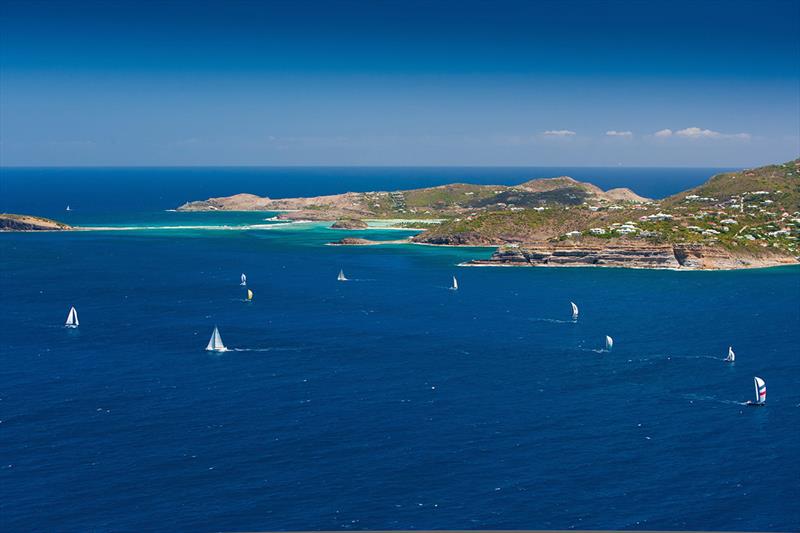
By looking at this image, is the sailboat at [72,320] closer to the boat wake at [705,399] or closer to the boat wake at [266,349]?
the boat wake at [266,349]

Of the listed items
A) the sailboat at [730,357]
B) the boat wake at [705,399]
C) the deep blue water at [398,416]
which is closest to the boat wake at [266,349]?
the deep blue water at [398,416]

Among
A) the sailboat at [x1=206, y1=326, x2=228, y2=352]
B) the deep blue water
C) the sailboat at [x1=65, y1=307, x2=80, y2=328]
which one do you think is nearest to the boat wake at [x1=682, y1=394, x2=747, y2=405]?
the deep blue water

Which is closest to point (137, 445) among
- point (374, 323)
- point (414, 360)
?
point (414, 360)

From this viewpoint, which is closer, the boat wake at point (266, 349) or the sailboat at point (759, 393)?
the sailboat at point (759, 393)

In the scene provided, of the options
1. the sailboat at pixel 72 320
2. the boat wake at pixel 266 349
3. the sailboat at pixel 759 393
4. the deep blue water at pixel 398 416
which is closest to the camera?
the deep blue water at pixel 398 416

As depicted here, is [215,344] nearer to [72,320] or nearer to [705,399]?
[72,320]

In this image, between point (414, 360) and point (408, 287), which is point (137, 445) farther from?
point (408, 287)

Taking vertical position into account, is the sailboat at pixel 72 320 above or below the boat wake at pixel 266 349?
above

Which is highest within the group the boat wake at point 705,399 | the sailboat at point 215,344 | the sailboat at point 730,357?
the sailboat at point 215,344

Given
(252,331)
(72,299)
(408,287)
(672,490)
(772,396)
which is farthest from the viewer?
(408,287)

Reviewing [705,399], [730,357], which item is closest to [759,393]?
[705,399]
